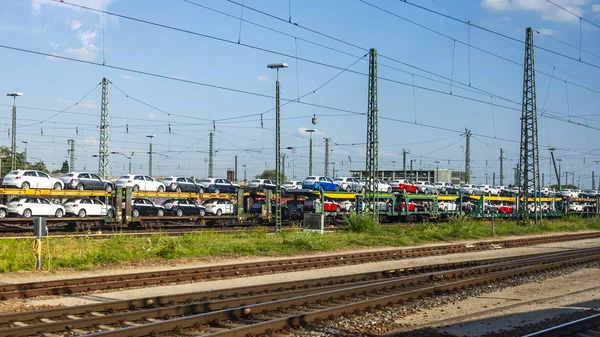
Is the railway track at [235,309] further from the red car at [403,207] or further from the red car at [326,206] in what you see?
the red car at [403,207]

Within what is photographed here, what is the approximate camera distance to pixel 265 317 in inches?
454

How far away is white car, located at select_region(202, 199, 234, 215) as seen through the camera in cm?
4928

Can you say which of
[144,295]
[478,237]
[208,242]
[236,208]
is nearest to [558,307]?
[144,295]

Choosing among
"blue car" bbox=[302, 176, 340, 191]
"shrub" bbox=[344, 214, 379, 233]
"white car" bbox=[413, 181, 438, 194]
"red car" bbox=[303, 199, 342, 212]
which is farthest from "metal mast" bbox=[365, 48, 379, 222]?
"white car" bbox=[413, 181, 438, 194]

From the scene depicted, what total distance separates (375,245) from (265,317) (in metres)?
19.4

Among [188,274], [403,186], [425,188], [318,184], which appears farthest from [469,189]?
[188,274]

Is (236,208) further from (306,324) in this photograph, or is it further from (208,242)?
(306,324)

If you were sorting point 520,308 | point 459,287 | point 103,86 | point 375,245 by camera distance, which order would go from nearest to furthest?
point 520,308, point 459,287, point 375,245, point 103,86

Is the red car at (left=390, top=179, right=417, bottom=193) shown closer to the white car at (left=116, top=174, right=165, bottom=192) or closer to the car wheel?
the white car at (left=116, top=174, right=165, bottom=192)

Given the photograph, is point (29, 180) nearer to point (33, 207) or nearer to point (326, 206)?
point (33, 207)

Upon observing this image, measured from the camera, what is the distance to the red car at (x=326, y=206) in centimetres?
4562

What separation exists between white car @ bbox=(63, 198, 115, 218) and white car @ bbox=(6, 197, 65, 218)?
61 centimetres

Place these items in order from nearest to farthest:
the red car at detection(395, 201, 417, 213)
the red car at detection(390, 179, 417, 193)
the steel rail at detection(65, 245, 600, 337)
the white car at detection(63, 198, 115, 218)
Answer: the steel rail at detection(65, 245, 600, 337) → the white car at detection(63, 198, 115, 218) → the red car at detection(395, 201, 417, 213) → the red car at detection(390, 179, 417, 193)

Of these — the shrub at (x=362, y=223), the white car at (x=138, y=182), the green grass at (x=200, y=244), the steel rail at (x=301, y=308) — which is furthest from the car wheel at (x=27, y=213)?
the steel rail at (x=301, y=308)
